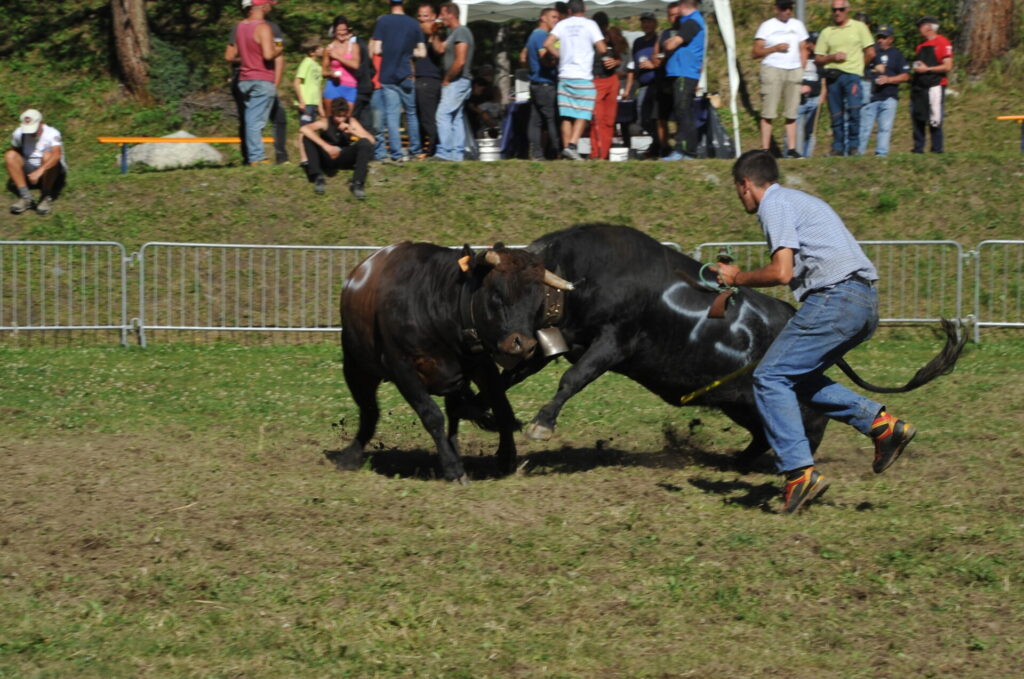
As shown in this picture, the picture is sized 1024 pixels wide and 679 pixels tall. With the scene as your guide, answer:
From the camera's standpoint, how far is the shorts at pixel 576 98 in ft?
54.4

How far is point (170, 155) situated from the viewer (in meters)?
20.0

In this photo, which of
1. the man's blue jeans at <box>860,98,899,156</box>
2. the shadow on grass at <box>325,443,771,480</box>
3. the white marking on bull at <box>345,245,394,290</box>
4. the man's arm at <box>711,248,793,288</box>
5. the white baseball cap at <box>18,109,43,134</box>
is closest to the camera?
the man's arm at <box>711,248,793,288</box>

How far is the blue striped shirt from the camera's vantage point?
7.43 metres

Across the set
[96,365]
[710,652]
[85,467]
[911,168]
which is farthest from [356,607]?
[911,168]

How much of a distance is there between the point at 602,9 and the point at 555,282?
464 inches

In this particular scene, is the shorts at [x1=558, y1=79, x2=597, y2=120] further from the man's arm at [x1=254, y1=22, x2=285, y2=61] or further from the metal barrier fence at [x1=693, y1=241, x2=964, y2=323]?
the man's arm at [x1=254, y1=22, x2=285, y2=61]

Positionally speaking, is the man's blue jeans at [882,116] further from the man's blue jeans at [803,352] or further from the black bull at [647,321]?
the man's blue jeans at [803,352]

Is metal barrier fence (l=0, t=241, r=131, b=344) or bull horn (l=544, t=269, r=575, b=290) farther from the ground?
bull horn (l=544, t=269, r=575, b=290)

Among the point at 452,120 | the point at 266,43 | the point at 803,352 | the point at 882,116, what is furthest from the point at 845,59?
the point at 803,352

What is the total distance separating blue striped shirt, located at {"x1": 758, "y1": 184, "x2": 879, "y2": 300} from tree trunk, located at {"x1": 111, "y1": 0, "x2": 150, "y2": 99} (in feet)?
55.3

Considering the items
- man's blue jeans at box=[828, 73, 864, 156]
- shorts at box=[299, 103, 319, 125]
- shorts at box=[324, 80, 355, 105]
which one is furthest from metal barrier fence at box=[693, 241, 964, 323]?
shorts at box=[299, 103, 319, 125]

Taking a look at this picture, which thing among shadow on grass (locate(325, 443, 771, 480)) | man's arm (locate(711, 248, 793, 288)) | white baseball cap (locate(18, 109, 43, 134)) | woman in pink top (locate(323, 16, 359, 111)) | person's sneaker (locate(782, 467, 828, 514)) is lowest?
shadow on grass (locate(325, 443, 771, 480))

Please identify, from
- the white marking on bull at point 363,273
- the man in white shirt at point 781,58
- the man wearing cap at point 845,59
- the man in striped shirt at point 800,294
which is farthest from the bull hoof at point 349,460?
the man wearing cap at point 845,59

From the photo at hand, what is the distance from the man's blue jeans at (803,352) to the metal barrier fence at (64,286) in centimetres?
883
